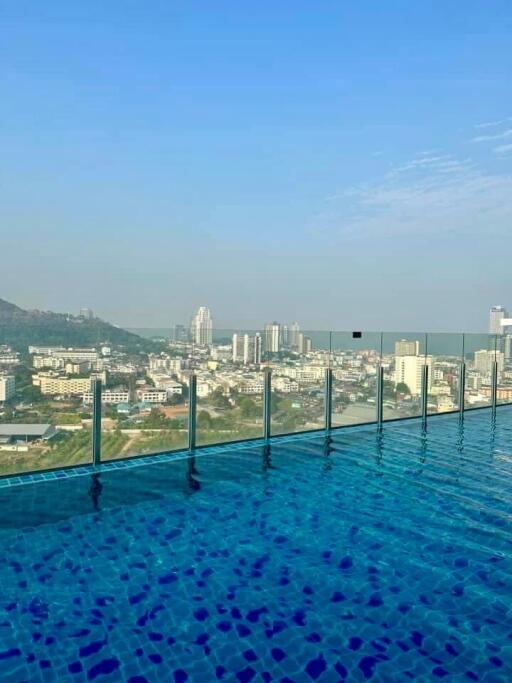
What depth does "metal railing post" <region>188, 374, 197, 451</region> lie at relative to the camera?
19.7 ft

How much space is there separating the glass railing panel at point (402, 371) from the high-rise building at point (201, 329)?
2.84 m

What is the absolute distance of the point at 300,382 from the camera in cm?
698

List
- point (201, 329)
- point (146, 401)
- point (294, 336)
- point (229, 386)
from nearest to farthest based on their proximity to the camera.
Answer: point (146, 401) → point (201, 329) → point (229, 386) → point (294, 336)

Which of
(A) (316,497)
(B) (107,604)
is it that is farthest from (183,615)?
(A) (316,497)

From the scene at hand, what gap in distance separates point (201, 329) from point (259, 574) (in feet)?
10.4

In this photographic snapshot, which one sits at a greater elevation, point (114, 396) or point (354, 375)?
point (354, 375)

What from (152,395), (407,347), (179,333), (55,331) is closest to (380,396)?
(407,347)

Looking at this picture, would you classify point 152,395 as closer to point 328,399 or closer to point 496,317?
point 328,399

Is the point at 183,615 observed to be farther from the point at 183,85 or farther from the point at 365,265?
the point at 365,265

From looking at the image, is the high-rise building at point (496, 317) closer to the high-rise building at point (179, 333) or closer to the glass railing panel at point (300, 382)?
the glass railing panel at point (300, 382)

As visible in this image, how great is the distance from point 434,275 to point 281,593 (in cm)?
1506

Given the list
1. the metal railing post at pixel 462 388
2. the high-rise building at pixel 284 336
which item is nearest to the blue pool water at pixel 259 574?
the high-rise building at pixel 284 336

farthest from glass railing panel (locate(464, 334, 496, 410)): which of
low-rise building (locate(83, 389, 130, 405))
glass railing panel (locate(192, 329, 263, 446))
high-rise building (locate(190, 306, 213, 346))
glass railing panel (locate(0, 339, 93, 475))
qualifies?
glass railing panel (locate(0, 339, 93, 475))

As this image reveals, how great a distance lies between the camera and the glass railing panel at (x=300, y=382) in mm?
6773
